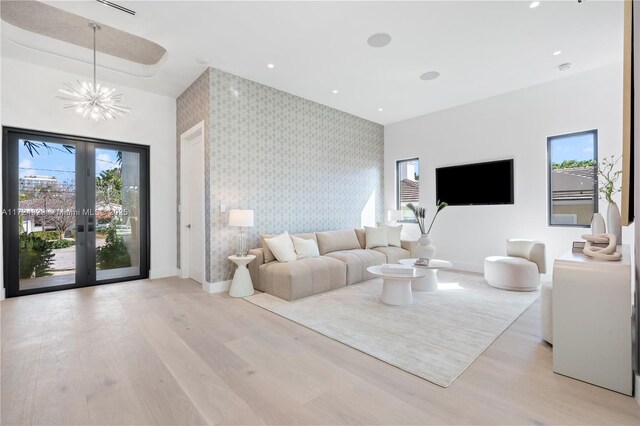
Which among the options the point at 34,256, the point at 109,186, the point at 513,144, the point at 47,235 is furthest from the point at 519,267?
the point at 34,256

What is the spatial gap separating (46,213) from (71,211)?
0.93ft

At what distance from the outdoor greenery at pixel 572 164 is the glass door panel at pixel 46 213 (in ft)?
26.0

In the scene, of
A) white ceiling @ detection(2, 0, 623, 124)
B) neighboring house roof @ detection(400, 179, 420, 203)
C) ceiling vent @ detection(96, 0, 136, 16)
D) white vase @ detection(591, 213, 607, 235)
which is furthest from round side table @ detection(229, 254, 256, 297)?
neighboring house roof @ detection(400, 179, 420, 203)

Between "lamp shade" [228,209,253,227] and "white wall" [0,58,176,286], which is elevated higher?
"white wall" [0,58,176,286]

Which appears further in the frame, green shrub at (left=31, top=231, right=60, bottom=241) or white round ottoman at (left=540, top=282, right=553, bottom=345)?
green shrub at (left=31, top=231, right=60, bottom=241)

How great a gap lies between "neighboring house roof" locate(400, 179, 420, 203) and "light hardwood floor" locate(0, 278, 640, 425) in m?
3.94

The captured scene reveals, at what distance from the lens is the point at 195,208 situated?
194 inches

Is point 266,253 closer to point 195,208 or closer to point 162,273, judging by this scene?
point 195,208

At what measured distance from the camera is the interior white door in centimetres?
473

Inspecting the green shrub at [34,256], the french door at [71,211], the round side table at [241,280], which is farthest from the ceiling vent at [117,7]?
the green shrub at [34,256]

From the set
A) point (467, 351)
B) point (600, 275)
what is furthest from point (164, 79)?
point (600, 275)

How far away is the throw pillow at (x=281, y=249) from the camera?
423 centimetres

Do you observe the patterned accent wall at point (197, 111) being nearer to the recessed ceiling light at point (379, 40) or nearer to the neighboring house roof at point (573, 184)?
the recessed ceiling light at point (379, 40)

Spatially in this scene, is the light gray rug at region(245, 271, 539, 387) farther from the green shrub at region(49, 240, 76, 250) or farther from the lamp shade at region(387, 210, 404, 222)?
the green shrub at region(49, 240, 76, 250)
